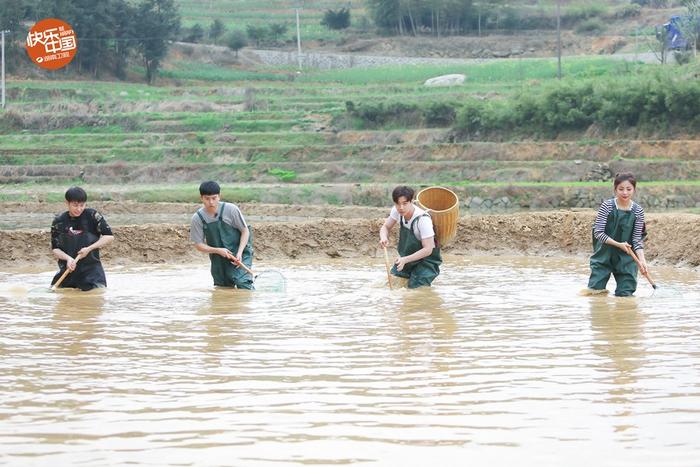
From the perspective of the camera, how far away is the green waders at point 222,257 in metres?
11.2

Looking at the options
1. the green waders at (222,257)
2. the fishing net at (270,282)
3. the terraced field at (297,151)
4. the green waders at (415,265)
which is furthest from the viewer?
the terraced field at (297,151)

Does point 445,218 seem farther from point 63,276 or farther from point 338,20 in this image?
point 338,20

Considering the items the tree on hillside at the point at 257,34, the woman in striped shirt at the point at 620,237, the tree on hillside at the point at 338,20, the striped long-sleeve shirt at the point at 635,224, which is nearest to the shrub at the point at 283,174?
the woman in striped shirt at the point at 620,237

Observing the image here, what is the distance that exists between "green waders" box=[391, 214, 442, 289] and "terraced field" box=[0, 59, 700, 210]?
655 inches

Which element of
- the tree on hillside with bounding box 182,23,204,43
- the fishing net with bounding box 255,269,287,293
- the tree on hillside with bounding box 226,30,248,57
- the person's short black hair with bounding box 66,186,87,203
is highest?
the tree on hillside with bounding box 182,23,204,43

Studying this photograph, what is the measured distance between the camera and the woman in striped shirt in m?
10.7

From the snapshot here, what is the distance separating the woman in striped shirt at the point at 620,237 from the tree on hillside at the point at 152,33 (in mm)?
49096

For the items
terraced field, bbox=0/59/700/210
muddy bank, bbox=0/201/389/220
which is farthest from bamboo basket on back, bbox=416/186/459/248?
terraced field, bbox=0/59/700/210

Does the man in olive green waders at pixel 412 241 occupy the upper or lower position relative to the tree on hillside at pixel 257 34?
lower

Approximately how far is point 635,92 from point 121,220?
698 inches

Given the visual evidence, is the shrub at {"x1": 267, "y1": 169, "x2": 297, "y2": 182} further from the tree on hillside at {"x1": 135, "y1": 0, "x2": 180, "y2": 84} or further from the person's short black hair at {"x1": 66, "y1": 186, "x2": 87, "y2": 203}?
the tree on hillside at {"x1": 135, "y1": 0, "x2": 180, "y2": 84}

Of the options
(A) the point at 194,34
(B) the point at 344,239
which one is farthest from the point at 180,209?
(A) the point at 194,34

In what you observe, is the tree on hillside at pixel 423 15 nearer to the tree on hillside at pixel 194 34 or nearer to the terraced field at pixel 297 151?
the tree on hillside at pixel 194 34

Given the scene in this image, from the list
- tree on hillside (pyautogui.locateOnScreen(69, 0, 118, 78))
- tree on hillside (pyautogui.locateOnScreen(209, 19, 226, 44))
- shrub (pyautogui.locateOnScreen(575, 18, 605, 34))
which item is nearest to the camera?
tree on hillside (pyautogui.locateOnScreen(69, 0, 118, 78))
